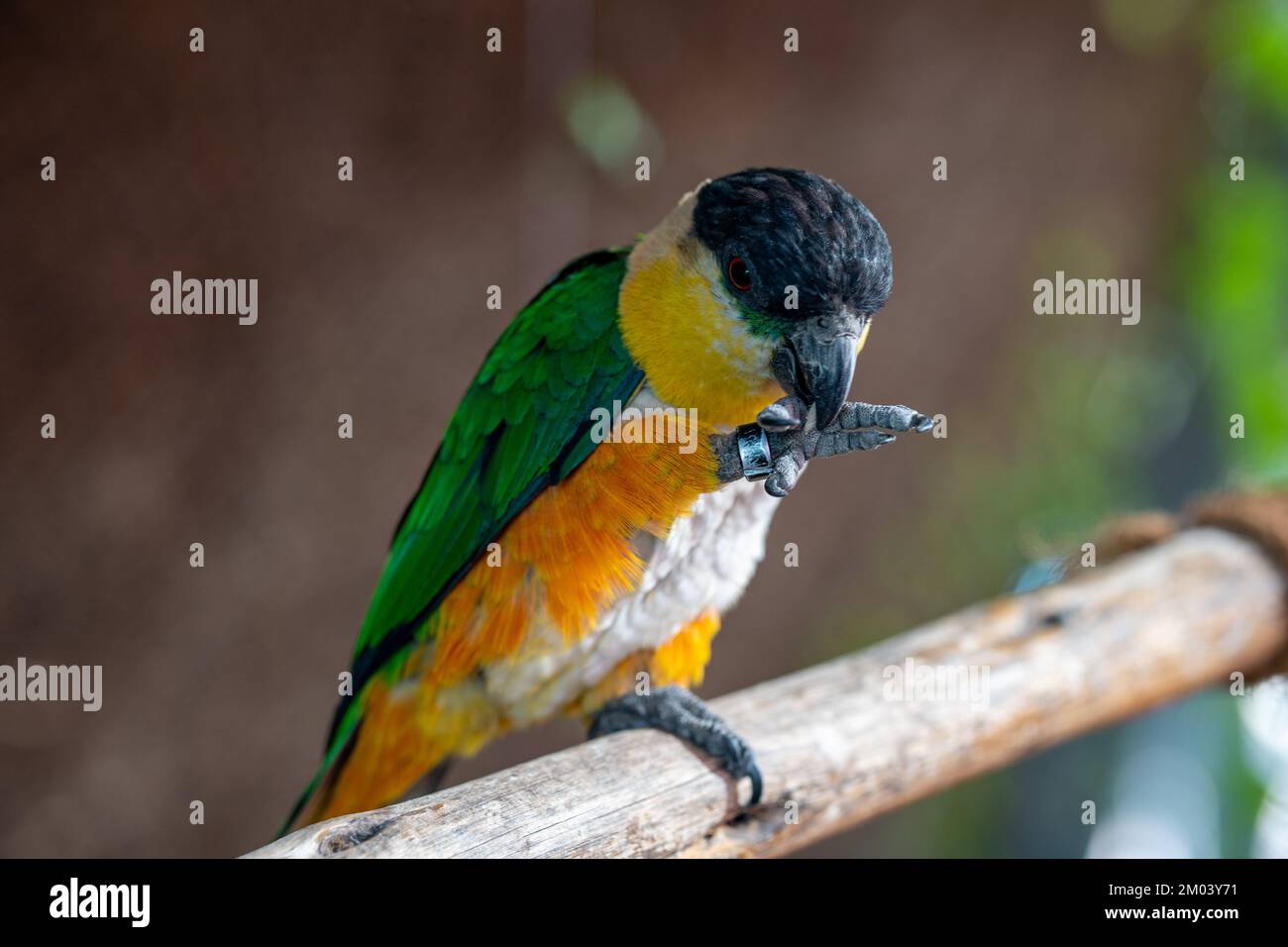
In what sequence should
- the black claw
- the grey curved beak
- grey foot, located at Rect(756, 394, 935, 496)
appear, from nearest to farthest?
grey foot, located at Rect(756, 394, 935, 496) → the grey curved beak → the black claw

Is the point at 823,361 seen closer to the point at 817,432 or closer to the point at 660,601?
the point at 817,432

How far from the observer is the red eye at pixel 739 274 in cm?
175

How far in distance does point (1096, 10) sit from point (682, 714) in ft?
12.9

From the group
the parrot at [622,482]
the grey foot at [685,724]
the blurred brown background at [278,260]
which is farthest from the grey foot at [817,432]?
the blurred brown background at [278,260]

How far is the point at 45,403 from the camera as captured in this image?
2707mm

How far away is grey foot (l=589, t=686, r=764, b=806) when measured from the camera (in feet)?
6.36

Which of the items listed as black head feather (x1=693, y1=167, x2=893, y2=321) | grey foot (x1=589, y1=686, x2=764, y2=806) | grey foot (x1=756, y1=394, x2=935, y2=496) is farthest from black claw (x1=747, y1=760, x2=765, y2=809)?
black head feather (x1=693, y1=167, x2=893, y2=321)

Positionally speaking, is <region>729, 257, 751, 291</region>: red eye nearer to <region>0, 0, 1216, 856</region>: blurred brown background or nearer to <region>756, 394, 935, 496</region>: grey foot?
<region>756, 394, 935, 496</region>: grey foot

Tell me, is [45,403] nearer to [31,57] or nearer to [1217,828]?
[31,57]

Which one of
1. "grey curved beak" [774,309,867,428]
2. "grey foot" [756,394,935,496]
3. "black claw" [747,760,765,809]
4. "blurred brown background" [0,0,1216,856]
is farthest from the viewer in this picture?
"blurred brown background" [0,0,1216,856]

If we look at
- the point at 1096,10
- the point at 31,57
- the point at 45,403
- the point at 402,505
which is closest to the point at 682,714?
the point at 402,505

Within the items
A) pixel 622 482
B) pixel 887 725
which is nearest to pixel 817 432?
pixel 622 482

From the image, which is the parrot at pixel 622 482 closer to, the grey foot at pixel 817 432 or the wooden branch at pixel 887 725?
the grey foot at pixel 817 432

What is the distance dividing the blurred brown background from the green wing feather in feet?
3.60
